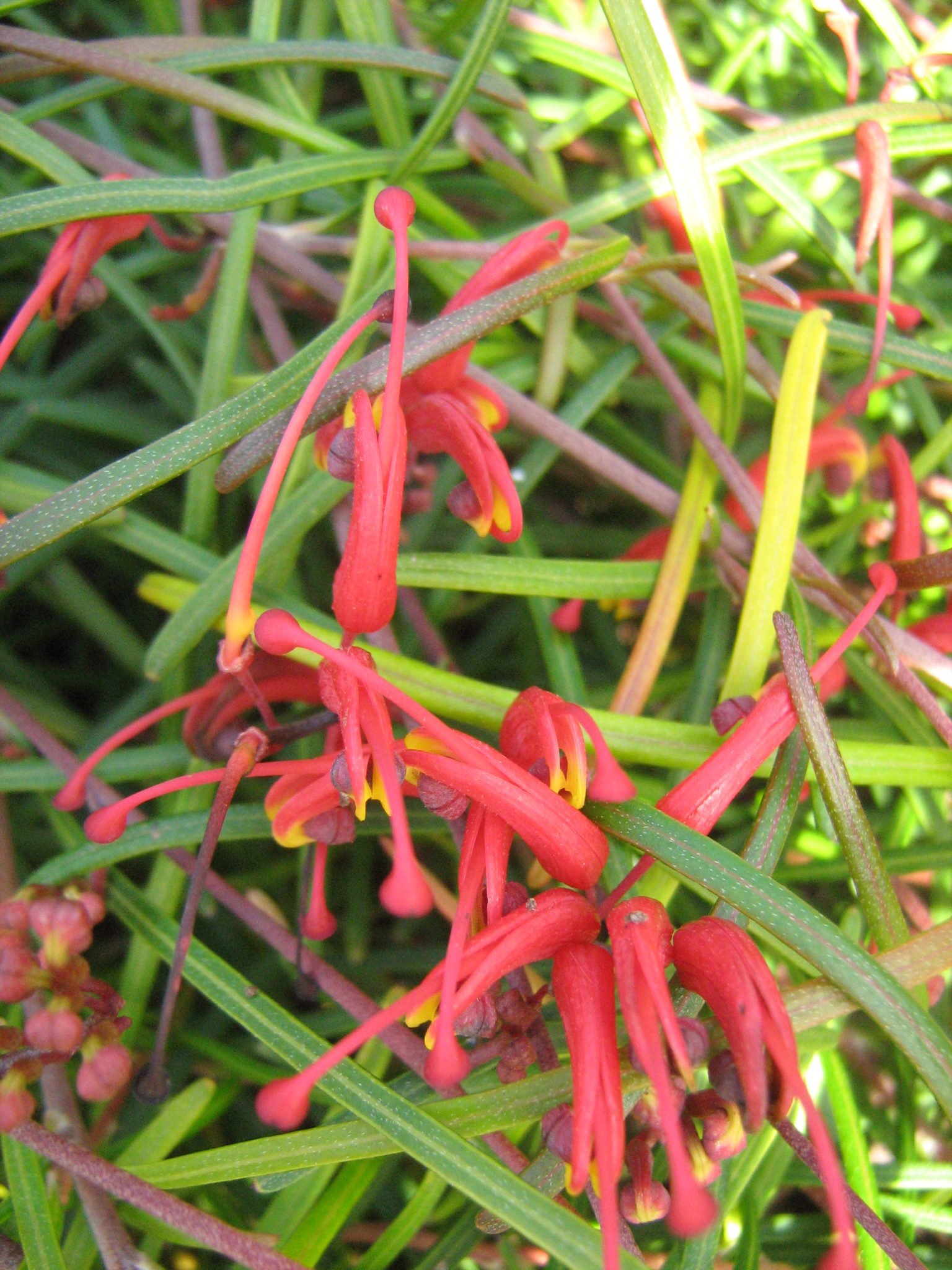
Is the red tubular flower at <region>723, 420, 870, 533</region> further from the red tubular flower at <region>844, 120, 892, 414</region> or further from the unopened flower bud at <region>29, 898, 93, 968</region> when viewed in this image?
the unopened flower bud at <region>29, 898, 93, 968</region>

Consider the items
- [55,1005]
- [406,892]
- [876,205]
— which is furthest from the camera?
[876,205]

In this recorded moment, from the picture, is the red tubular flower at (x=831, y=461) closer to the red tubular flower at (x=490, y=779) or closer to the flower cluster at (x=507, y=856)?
the flower cluster at (x=507, y=856)

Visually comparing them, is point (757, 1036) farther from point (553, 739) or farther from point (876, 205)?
point (876, 205)

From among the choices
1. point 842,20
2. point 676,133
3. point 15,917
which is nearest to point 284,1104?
point 15,917

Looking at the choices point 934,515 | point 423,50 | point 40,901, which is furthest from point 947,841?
point 423,50

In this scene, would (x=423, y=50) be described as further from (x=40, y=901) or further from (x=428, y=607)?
(x=40, y=901)
